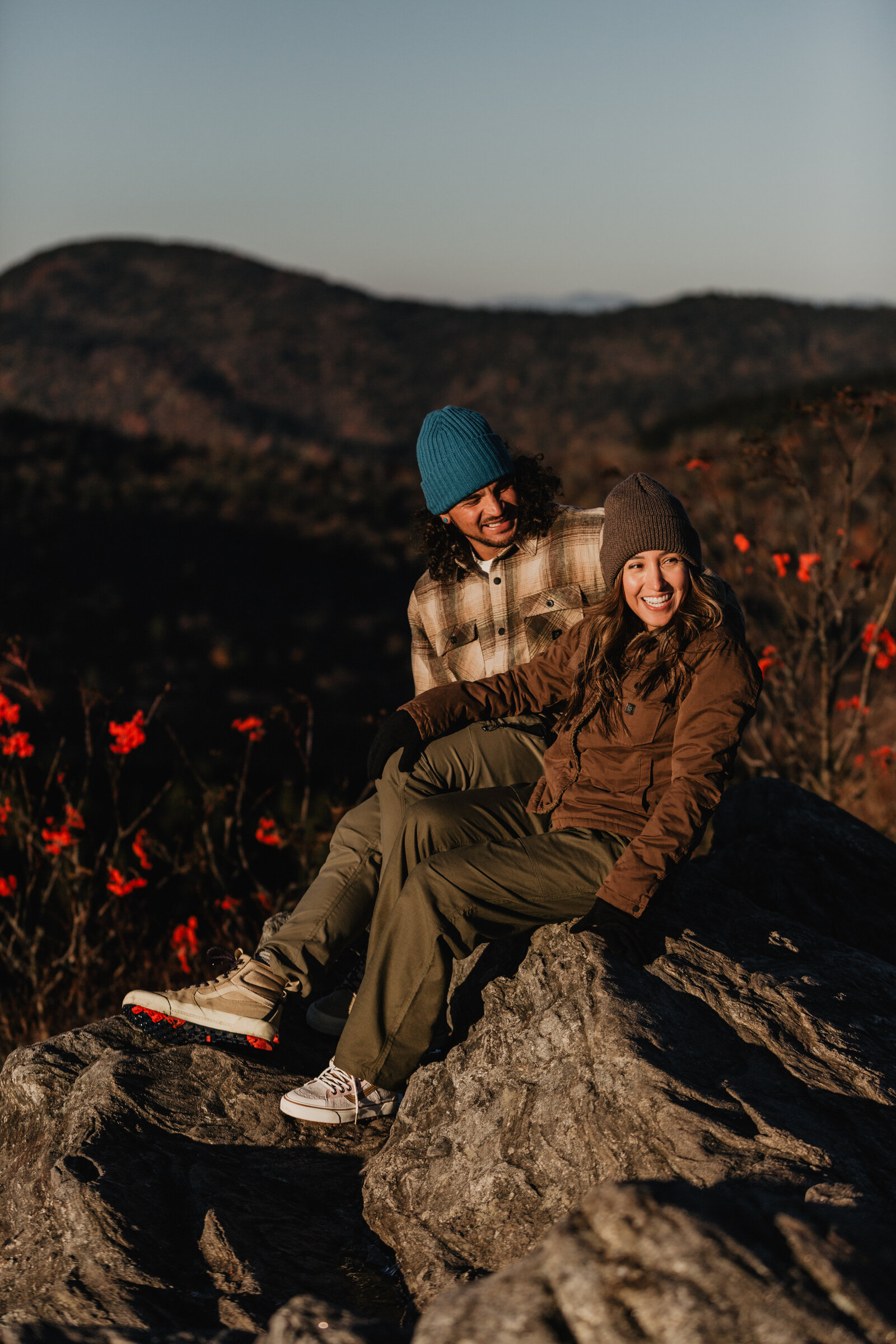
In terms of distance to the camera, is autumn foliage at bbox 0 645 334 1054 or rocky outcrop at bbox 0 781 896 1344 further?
autumn foliage at bbox 0 645 334 1054

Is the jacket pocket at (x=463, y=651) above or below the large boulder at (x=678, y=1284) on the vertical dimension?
above

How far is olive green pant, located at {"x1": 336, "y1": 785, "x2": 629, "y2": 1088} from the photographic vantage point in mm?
2510

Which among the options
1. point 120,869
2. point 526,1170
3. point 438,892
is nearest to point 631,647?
point 438,892

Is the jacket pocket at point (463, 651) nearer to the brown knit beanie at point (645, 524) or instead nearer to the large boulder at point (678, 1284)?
the brown knit beanie at point (645, 524)

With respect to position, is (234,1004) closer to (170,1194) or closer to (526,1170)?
(170,1194)

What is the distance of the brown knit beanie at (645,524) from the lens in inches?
104

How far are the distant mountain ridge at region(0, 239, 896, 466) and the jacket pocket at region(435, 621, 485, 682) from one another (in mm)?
31216

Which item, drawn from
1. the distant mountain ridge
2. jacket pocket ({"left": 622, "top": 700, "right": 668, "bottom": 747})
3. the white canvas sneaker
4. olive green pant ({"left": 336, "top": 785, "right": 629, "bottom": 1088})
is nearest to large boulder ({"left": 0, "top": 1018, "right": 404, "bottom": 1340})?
the white canvas sneaker

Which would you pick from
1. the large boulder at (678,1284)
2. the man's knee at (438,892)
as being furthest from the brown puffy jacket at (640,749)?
the large boulder at (678,1284)

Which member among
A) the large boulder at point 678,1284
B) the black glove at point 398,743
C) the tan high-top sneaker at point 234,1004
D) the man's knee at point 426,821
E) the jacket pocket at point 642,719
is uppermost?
the jacket pocket at point 642,719

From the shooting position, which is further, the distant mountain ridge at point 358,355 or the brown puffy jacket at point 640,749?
the distant mountain ridge at point 358,355

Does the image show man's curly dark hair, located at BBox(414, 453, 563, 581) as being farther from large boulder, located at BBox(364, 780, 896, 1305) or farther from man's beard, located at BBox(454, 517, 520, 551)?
large boulder, located at BBox(364, 780, 896, 1305)

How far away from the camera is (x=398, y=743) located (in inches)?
119

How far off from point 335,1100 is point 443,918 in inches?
22.5
